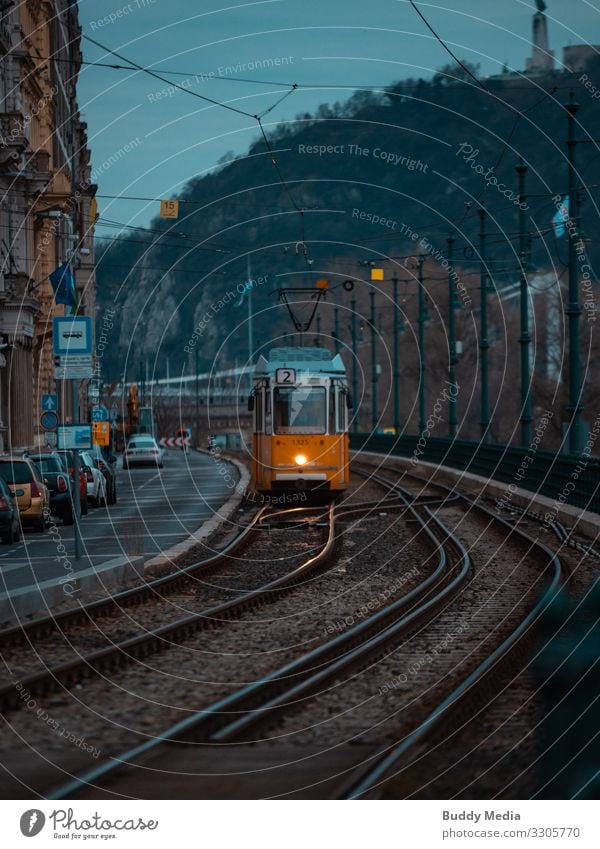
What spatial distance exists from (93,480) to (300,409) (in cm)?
861

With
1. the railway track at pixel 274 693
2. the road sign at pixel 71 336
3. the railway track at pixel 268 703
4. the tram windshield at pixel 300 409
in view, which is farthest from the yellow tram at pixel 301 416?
the railway track at pixel 274 693

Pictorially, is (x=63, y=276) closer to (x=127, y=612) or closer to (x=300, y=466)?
(x=300, y=466)

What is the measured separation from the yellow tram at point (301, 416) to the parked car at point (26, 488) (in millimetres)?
6066

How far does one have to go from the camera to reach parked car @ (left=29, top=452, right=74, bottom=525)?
36.5 metres

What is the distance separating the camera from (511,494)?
3869 cm

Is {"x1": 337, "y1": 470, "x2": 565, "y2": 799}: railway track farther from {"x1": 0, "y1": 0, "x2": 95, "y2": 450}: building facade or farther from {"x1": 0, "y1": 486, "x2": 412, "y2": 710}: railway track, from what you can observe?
{"x1": 0, "y1": 0, "x2": 95, "y2": 450}: building facade

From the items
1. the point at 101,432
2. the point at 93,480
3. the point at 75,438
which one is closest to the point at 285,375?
the point at 93,480

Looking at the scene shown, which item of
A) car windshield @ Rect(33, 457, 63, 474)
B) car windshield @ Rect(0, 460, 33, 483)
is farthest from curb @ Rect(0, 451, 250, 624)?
car windshield @ Rect(33, 457, 63, 474)

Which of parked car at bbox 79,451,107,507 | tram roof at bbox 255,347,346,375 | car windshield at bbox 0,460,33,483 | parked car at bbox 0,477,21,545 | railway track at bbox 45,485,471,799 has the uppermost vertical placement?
tram roof at bbox 255,347,346,375

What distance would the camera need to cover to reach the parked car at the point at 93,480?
138 ft

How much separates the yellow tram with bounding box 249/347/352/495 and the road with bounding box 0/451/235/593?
92.4 inches

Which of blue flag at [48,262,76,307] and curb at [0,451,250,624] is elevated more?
blue flag at [48,262,76,307]

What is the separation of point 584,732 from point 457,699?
4.60ft
